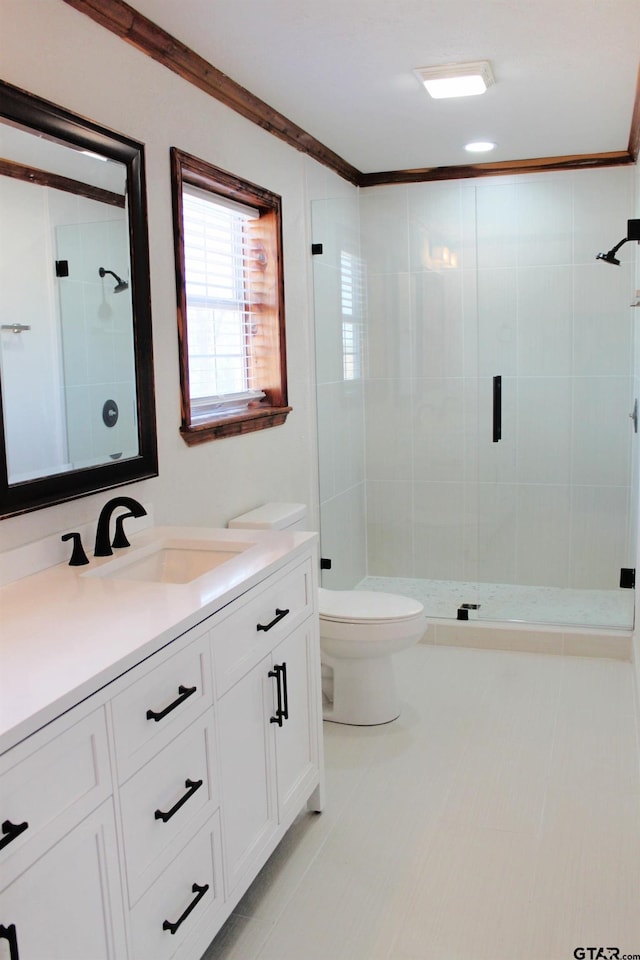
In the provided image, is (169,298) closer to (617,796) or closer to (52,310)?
(52,310)

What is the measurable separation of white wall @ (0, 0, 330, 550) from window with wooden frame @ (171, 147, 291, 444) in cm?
5

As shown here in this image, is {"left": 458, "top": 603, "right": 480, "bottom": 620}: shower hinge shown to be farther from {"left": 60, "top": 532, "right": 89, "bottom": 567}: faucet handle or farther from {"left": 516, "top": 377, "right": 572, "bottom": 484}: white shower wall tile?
{"left": 60, "top": 532, "right": 89, "bottom": 567}: faucet handle

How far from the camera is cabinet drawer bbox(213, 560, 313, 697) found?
6.28 ft

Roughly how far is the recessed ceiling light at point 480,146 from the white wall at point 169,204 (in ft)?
2.24

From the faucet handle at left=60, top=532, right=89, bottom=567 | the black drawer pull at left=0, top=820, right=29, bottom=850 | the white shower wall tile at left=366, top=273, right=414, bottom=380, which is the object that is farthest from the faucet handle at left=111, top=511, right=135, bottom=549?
the white shower wall tile at left=366, top=273, right=414, bottom=380

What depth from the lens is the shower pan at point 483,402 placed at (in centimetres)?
410

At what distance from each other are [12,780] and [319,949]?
1.11m

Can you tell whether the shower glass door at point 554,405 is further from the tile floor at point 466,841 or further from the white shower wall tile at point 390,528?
the tile floor at point 466,841

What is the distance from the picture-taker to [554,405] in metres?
4.15

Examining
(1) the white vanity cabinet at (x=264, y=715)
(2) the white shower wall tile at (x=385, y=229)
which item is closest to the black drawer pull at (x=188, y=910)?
(1) the white vanity cabinet at (x=264, y=715)

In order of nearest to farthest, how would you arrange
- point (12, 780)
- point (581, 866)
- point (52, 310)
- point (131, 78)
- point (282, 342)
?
1. point (12, 780)
2. point (52, 310)
3. point (581, 866)
4. point (131, 78)
5. point (282, 342)

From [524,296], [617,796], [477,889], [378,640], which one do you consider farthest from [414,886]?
[524,296]

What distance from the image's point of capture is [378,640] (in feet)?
10.2

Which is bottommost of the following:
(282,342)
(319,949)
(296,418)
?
(319,949)
